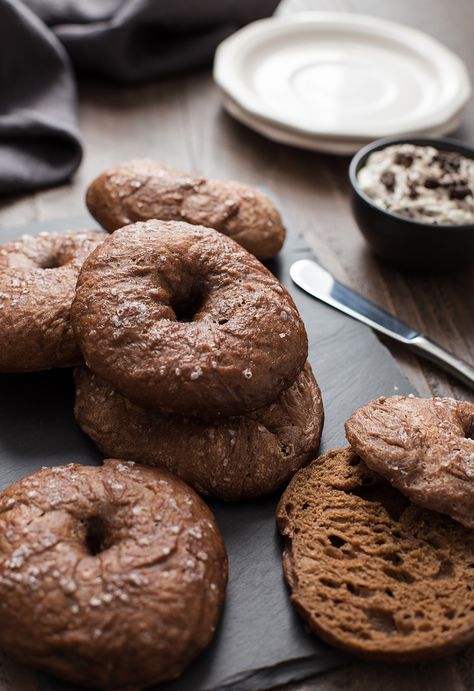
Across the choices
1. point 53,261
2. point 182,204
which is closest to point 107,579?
point 53,261

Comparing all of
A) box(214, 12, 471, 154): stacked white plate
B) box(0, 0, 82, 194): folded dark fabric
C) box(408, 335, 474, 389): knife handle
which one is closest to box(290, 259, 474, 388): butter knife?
box(408, 335, 474, 389): knife handle

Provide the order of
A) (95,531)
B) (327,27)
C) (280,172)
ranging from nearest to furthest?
(95,531) < (280,172) < (327,27)

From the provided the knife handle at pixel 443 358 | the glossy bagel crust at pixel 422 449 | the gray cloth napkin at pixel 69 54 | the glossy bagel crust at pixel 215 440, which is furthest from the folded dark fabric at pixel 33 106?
the glossy bagel crust at pixel 422 449

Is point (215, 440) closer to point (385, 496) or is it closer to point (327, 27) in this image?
point (385, 496)

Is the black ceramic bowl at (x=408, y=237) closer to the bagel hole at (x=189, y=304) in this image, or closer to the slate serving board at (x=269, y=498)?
the slate serving board at (x=269, y=498)

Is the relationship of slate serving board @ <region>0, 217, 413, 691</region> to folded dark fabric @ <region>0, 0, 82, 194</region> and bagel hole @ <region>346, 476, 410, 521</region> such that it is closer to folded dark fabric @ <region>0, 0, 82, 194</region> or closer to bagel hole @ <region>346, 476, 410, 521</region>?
bagel hole @ <region>346, 476, 410, 521</region>

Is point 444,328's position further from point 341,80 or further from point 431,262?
point 341,80
